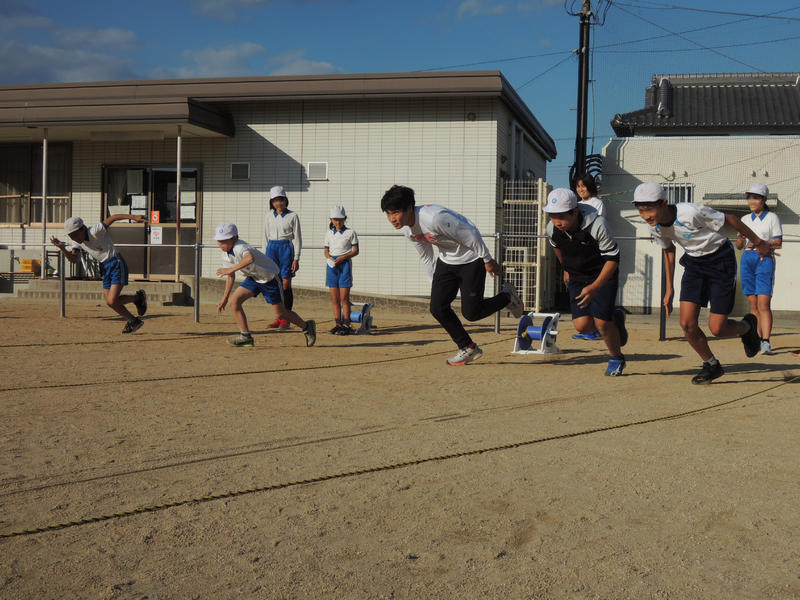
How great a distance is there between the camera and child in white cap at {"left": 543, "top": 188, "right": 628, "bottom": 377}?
695 centimetres

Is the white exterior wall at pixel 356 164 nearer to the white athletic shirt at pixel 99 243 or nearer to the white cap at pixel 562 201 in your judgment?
the white athletic shirt at pixel 99 243

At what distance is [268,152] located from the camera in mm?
17750

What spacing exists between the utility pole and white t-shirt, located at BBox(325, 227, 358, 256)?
8439mm

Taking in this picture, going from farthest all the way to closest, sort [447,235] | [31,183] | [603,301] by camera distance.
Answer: [31,183], [447,235], [603,301]

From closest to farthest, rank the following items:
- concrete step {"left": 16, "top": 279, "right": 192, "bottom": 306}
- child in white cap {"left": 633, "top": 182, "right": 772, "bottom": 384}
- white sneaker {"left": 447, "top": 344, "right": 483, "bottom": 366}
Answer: child in white cap {"left": 633, "top": 182, "right": 772, "bottom": 384}
white sneaker {"left": 447, "top": 344, "right": 483, "bottom": 366}
concrete step {"left": 16, "top": 279, "right": 192, "bottom": 306}

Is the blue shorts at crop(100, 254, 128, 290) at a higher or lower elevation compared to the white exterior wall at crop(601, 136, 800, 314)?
lower

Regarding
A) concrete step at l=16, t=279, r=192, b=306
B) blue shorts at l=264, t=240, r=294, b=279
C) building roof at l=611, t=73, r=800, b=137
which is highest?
building roof at l=611, t=73, r=800, b=137

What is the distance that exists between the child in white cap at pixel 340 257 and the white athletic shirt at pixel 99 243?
299 cm

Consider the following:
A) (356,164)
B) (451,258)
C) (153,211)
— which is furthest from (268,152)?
(451,258)

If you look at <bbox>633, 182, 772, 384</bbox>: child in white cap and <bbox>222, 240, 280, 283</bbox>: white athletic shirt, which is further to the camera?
<bbox>222, 240, 280, 283</bbox>: white athletic shirt

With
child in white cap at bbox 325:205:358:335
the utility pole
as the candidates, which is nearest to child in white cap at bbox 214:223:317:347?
child in white cap at bbox 325:205:358:335

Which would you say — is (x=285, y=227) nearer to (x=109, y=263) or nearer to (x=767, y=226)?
(x=109, y=263)

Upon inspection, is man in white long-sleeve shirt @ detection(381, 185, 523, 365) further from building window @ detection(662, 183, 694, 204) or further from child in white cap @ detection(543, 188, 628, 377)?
building window @ detection(662, 183, 694, 204)

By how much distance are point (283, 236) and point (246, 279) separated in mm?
2057
